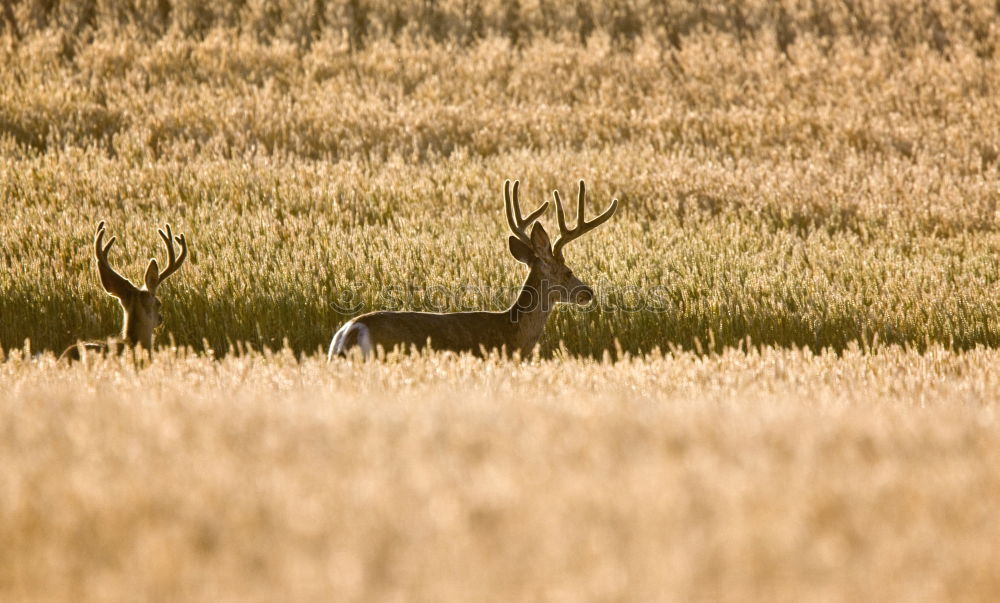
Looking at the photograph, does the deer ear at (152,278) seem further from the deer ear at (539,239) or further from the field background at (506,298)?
the deer ear at (539,239)

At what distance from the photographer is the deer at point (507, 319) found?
809cm

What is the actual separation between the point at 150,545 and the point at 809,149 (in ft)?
57.4

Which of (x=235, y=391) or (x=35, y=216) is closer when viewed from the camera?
(x=235, y=391)

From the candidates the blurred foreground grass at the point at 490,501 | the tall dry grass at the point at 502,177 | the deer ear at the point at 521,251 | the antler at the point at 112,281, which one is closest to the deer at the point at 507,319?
the deer ear at the point at 521,251

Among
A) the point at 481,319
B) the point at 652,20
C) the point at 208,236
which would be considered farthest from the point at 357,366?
the point at 652,20

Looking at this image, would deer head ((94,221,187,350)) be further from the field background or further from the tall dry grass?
the tall dry grass

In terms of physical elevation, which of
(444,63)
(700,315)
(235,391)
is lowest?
(700,315)

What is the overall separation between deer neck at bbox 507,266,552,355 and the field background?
104cm

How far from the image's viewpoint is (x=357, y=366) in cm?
643

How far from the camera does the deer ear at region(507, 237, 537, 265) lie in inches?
366

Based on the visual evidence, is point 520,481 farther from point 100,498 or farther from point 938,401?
point 938,401

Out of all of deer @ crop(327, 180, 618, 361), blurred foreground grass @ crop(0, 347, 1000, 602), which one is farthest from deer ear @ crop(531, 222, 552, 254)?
blurred foreground grass @ crop(0, 347, 1000, 602)

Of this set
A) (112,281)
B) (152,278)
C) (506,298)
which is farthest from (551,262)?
(112,281)

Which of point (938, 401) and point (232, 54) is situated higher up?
point (232, 54)
